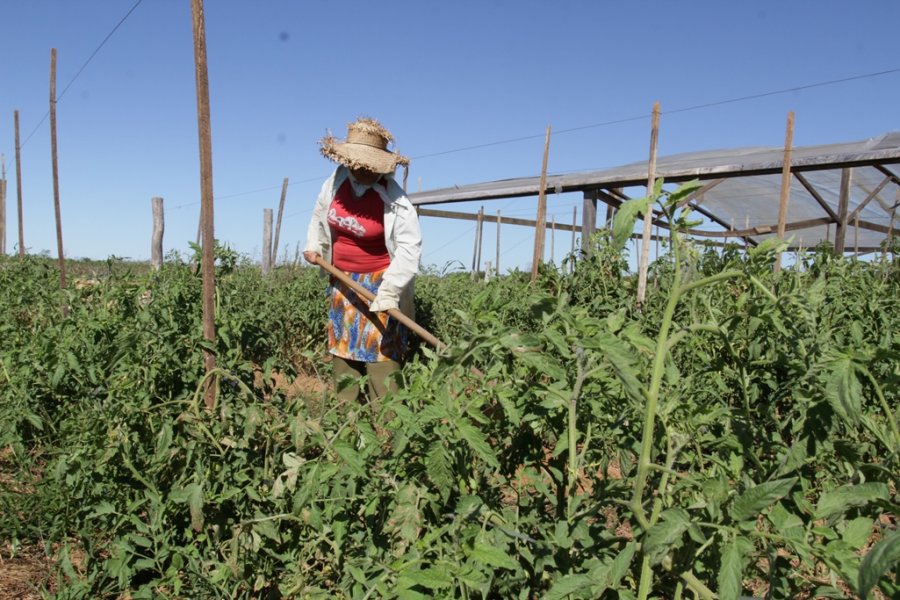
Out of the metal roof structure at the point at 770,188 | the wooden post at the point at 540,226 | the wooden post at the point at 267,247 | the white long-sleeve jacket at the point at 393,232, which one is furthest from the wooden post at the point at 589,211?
the wooden post at the point at 267,247

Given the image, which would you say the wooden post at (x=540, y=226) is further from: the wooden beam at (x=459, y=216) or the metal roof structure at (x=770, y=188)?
the wooden beam at (x=459, y=216)

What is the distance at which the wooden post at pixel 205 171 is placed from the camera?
215 centimetres

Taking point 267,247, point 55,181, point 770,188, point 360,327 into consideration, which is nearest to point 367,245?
point 360,327

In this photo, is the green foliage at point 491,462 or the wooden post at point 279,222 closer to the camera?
the green foliage at point 491,462

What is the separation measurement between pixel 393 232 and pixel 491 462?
8.78 feet

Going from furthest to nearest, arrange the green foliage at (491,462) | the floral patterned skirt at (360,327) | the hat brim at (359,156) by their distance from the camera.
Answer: the floral patterned skirt at (360,327) < the hat brim at (359,156) < the green foliage at (491,462)

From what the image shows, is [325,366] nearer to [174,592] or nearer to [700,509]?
[174,592]

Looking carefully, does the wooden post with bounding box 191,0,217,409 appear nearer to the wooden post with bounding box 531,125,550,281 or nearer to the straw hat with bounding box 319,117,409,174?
the straw hat with bounding box 319,117,409,174

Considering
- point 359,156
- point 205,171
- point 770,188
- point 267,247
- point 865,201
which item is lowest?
point 267,247

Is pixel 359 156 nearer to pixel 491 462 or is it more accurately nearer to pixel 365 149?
pixel 365 149

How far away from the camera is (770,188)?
42.0 feet

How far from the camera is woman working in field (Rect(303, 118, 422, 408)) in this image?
3623 mm

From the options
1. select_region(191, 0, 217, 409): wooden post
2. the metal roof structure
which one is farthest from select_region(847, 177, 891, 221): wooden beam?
select_region(191, 0, 217, 409): wooden post

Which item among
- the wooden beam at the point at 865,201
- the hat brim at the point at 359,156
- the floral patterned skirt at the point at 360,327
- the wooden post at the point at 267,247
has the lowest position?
the floral patterned skirt at the point at 360,327
